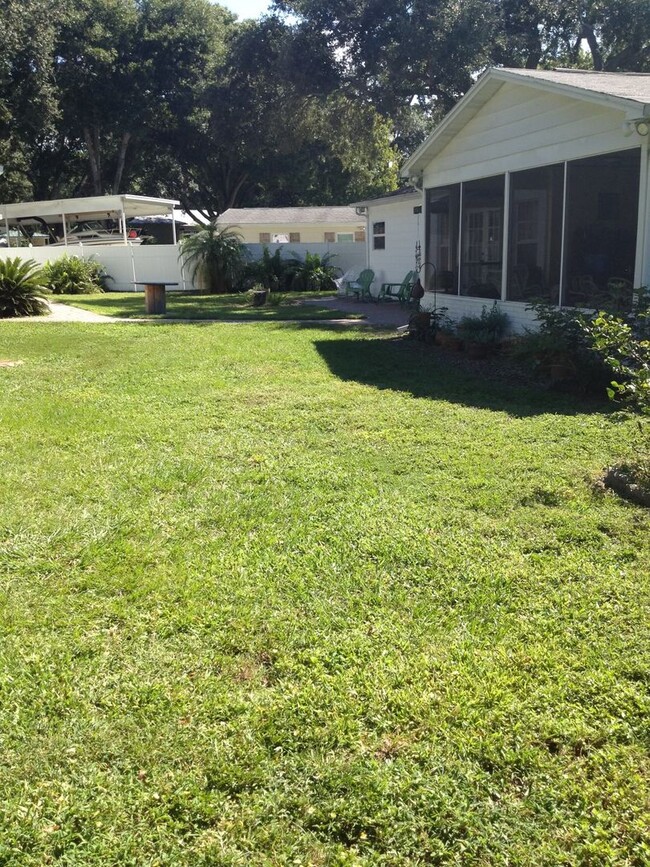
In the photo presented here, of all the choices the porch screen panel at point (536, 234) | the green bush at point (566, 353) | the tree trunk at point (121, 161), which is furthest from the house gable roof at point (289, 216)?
the green bush at point (566, 353)

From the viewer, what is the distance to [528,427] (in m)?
6.54

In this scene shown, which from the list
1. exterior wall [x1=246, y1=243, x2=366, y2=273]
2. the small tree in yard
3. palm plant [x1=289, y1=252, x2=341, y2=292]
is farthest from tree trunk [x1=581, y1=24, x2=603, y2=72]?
the small tree in yard

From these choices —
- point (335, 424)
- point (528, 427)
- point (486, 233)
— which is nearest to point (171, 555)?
point (335, 424)

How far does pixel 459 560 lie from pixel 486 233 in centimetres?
867

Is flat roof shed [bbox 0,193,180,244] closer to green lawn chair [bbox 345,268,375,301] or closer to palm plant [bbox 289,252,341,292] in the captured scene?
palm plant [bbox 289,252,341,292]

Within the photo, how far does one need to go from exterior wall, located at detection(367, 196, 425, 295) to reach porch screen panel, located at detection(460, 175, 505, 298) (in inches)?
214

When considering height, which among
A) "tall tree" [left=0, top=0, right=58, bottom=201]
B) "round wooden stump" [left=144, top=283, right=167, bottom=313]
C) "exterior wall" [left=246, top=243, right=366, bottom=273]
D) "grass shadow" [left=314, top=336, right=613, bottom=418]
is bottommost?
"grass shadow" [left=314, top=336, right=613, bottom=418]

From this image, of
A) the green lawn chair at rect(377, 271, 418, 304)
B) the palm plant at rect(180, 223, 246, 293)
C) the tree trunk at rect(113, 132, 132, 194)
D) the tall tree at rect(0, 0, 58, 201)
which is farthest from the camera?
the tree trunk at rect(113, 132, 132, 194)

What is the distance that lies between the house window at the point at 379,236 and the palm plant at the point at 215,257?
4.43 m

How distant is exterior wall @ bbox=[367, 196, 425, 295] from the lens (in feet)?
61.6

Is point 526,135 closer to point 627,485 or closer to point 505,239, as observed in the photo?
point 505,239

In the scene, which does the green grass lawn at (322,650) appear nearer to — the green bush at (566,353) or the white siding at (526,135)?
the green bush at (566,353)

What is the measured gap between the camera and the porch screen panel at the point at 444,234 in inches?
500

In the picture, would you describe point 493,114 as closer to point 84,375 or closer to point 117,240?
point 84,375
